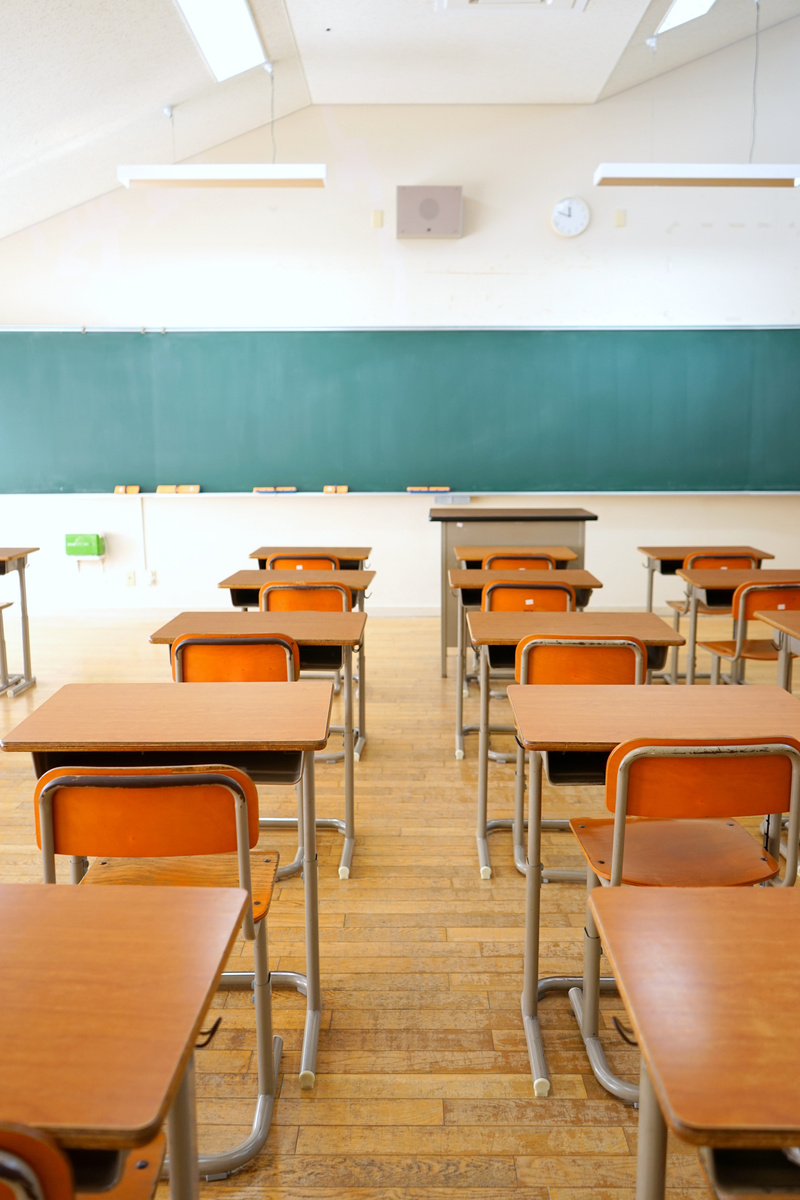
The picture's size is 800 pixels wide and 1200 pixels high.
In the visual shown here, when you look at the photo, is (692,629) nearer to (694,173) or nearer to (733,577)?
(733,577)

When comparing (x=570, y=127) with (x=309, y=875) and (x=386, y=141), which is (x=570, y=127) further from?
(x=309, y=875)

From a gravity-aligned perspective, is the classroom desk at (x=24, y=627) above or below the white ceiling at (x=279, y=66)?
below

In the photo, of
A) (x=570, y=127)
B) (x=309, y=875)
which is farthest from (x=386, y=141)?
(x=309, y=875)

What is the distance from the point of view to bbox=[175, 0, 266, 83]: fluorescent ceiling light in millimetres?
4559

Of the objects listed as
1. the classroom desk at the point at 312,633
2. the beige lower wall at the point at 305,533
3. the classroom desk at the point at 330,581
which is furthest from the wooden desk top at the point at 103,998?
the beige lower wall at the point at 305,533

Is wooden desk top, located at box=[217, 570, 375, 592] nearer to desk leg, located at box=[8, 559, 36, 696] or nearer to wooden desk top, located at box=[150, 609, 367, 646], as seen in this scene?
wooden desk top, located at box=[150, 609, 367, 646]

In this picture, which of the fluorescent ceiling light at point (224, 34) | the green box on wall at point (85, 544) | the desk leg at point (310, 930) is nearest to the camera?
the desk leg at point (310, 930)

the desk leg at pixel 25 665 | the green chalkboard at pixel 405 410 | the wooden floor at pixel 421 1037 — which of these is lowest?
the wooden floor at pixel 421 1037

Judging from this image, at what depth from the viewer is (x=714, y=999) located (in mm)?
1003

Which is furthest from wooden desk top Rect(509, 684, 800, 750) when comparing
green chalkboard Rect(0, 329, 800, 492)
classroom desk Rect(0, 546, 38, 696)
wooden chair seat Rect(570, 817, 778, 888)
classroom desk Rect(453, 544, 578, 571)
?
green chalkboard Rect(0, 329, 800, 492)

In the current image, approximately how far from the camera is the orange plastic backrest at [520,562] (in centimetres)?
446

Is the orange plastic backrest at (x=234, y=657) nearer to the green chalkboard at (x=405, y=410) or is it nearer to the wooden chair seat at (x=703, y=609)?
the wooden chair seat at (x=703, y=609)

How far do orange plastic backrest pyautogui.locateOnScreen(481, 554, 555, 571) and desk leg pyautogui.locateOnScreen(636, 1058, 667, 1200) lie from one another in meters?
3.48

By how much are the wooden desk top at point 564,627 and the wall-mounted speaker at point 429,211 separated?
164 inches
